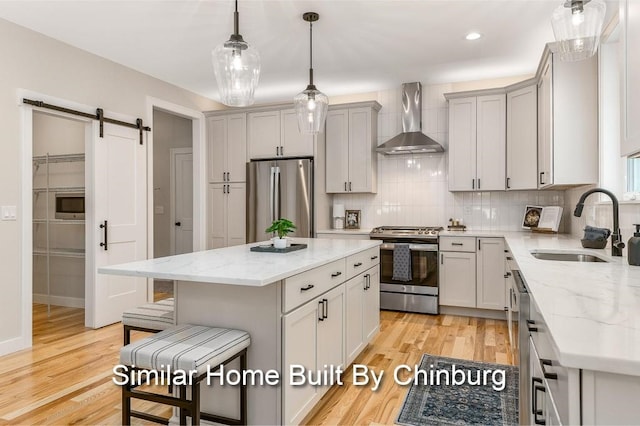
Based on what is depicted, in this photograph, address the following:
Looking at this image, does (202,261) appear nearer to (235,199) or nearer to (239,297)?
(239,297)

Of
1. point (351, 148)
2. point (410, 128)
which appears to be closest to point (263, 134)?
point (351, 148)

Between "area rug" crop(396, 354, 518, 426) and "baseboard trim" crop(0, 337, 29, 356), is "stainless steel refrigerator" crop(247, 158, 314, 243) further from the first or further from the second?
"baseboard trim" crop(0, 337, 29, 356)

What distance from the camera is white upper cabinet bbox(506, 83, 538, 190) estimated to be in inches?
167

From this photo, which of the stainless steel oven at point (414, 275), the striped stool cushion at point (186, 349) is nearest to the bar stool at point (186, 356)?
the striped stool cushion at point (186, 349)

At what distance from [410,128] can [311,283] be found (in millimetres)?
3354

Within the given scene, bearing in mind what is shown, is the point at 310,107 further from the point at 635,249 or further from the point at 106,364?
the point at 106,364

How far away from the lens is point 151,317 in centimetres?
238

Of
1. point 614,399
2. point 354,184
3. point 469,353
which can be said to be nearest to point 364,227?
point 354,184

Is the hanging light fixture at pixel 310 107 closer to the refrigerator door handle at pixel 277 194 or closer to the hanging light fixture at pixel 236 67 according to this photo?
the hanging light fixture at pixel 236 67

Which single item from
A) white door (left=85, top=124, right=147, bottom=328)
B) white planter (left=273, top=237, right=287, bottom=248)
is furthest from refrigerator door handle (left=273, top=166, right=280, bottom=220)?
white planter (left=273, top=237, right=287, bottom=248)

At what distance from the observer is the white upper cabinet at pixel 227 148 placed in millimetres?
5469

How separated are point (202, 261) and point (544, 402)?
1.74 m

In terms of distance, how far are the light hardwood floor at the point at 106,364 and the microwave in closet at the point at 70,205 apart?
3.62 feet

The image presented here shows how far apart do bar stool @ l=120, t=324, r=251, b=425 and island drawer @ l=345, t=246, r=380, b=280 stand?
1.07 metres
